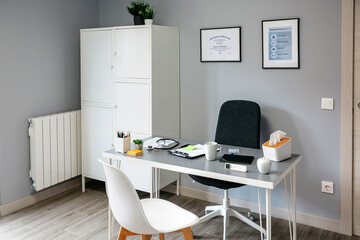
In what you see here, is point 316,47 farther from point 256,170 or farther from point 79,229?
point 79,229

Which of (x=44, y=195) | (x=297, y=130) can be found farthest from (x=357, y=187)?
(x=44, y=195)

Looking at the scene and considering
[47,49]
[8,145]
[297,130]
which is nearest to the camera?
[297,130]

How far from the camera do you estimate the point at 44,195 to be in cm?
384

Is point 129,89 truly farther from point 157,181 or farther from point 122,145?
point 122,145

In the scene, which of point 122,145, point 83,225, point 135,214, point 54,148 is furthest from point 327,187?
point 54,148

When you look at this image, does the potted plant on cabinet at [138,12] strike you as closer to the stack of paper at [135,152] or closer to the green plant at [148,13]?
the green plant at [148,13]

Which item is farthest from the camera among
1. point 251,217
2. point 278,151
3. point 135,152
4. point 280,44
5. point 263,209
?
point 263,209

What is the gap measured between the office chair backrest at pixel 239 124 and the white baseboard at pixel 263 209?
2.15 feet

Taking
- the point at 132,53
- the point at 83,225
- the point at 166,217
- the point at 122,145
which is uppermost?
the point at 132,53

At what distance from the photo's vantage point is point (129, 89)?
144 inches

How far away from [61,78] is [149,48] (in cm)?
112

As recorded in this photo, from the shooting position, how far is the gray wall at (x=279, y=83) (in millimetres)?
3051

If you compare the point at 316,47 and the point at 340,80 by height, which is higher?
the point at 316,47

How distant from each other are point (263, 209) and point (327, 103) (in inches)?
44.9
